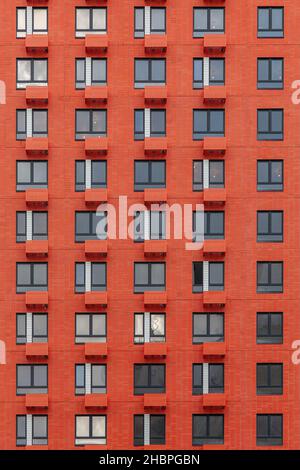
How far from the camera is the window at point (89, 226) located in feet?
147

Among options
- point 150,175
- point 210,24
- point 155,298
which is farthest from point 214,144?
point 155,298

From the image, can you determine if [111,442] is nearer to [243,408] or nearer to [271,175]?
[243,408]

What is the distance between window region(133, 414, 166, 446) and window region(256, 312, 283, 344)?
6.23 metres

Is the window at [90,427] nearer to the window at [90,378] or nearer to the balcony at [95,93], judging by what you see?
the window at [90,378]

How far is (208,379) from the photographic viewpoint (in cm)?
4422

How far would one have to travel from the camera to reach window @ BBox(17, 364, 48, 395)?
44.2m

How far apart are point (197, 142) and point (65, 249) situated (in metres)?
8.42

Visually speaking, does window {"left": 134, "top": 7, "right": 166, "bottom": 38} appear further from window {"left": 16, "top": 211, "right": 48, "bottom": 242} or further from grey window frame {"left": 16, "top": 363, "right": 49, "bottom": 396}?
grey window frame {"left": 16, "top": 363, "right": 49, "bottom": 396}

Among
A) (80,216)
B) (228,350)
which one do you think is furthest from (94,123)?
(228,350)

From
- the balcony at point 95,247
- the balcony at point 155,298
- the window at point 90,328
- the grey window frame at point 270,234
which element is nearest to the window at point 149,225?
the balcony at point 95,247

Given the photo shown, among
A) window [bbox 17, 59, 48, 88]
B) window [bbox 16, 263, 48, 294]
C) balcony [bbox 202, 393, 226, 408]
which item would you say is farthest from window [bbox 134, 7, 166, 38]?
balcony [bbox 202, 393, 226, 408]

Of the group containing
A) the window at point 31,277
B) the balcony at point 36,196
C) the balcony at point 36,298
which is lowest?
the balcony at point 36,298

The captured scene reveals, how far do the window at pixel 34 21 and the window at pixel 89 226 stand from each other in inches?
372

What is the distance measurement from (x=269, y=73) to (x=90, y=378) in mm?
17532
